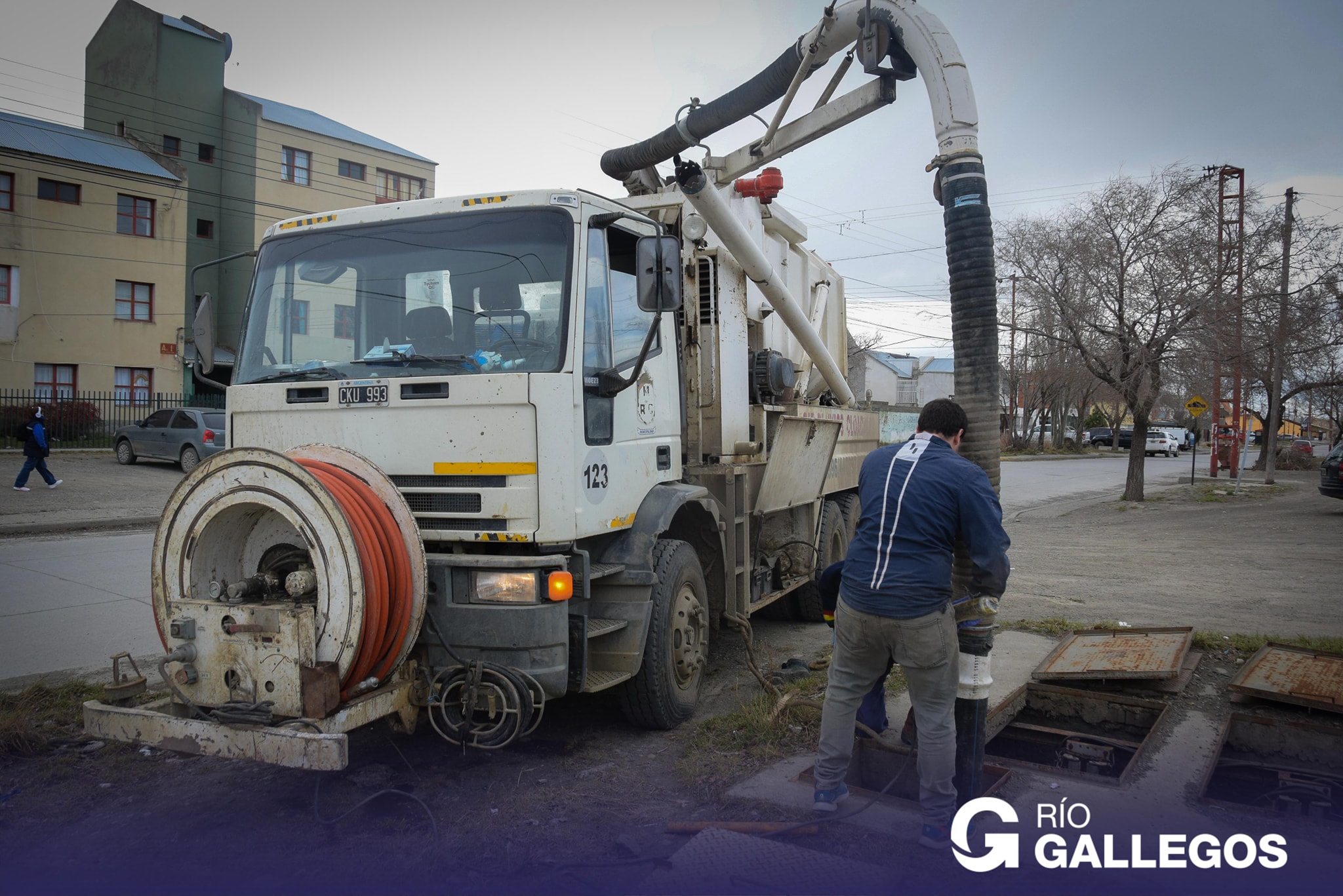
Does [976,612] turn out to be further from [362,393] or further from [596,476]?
[362,393]

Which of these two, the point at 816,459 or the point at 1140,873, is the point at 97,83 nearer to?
the point at 816,459

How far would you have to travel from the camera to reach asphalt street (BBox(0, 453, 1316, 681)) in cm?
648

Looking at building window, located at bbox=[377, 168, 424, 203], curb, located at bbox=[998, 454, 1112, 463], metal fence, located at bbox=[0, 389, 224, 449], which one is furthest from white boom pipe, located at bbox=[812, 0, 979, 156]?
curb, located at bbox=[998, 454, 1112, 463]

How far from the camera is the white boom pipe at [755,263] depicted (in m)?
5.72

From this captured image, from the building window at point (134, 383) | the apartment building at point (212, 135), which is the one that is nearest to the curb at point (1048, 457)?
the apartment building at point (212, 135)

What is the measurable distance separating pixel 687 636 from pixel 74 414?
2623 cm

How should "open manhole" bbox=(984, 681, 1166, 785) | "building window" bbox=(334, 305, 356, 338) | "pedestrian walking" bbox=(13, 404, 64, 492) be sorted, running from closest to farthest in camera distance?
"building window" bbox=(334, 305, 356, 338)
"open manhole" bbox=(984, 681, 1166, 785)
"pedestrian walking" bbox=(13, 404, 64, 492)

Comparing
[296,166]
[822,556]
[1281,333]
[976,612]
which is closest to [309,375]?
[976,612]

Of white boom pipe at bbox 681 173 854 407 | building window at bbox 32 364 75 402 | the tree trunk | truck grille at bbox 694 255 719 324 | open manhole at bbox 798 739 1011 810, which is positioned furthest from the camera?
building window at bbox 32 364 75 402

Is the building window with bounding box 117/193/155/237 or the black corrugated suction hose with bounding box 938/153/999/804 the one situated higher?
the building window with bounding box 117/193/155/237

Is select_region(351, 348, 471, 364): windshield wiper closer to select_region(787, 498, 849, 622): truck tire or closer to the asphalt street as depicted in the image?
A: the asphalt street

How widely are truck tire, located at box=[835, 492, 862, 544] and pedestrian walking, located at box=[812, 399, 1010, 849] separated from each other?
15.9 ft

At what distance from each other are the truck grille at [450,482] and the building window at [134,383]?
2781 cm

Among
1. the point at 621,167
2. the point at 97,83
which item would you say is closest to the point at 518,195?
the point at 621,167
